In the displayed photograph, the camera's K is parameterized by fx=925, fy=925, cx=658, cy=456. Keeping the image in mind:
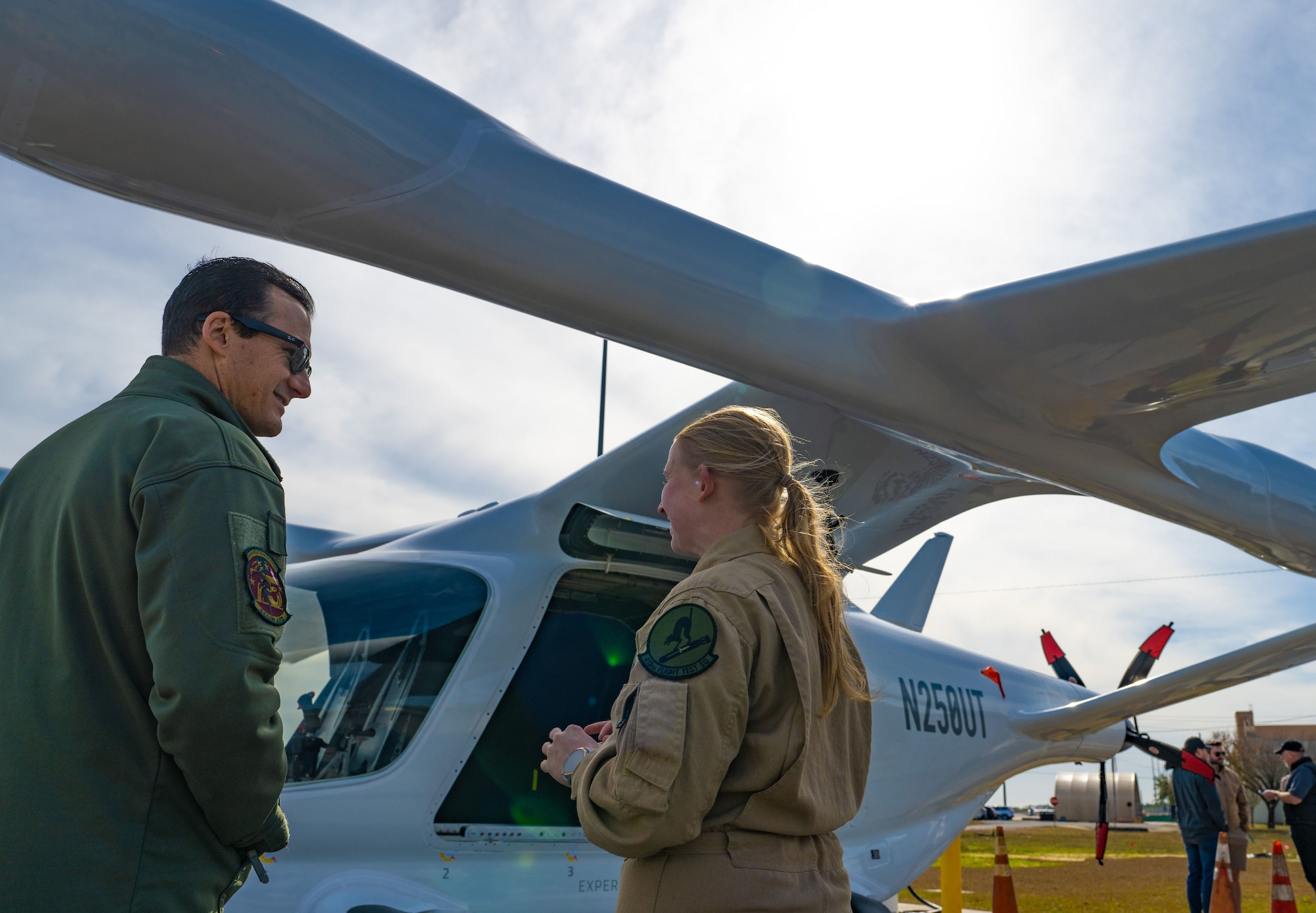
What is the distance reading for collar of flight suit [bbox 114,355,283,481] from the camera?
55.4 inches

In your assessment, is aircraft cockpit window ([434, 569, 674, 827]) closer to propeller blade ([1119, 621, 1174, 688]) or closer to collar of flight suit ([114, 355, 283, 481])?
collar of flight suit ([114, 355, 283, 481])

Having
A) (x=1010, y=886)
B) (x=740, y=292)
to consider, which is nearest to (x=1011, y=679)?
(x=1010, y=886)

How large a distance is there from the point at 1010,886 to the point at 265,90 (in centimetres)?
736

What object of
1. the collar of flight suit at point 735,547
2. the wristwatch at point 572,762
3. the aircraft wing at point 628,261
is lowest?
the wristwatch at point 572,762

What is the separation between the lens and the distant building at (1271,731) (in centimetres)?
5303

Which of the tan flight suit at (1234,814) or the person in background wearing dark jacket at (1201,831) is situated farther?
the tan flight suit at (1234,814)

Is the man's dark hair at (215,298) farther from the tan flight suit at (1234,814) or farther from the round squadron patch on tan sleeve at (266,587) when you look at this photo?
the tan flight suit at (1234,814)

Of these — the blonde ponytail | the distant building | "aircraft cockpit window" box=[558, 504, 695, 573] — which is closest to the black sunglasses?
the blonde ponytail

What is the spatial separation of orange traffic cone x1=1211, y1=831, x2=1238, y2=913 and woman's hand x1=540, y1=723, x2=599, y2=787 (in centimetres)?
835

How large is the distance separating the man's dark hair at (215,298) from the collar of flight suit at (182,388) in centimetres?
7

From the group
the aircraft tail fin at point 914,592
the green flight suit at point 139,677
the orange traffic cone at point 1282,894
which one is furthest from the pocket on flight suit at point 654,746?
the orange traffic cone at point 1282,894

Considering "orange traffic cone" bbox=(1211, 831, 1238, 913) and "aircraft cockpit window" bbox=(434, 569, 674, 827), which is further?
"orange traffic cone" bbox=(1211, 831, 1238, 913)

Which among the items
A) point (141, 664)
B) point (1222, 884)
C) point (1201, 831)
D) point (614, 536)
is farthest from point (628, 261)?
point (1222, 884)

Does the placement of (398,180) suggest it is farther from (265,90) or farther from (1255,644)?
(1255,644)
